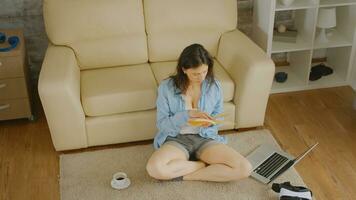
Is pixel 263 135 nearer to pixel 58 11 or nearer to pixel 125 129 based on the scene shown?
pixel 125 129

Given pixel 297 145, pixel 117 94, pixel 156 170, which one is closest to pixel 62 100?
pixel 117 94

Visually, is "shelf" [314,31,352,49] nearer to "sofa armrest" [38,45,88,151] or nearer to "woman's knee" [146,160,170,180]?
"woman's knee" [146,160,170,180]

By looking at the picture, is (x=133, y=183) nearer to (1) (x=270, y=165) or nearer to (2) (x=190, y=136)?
(2) (x=190, y=136)

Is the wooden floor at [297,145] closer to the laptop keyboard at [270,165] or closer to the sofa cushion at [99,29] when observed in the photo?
the laptop keyboard at [270,165]

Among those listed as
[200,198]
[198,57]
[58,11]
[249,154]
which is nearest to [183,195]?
[200,198]

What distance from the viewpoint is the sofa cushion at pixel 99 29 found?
2.73m

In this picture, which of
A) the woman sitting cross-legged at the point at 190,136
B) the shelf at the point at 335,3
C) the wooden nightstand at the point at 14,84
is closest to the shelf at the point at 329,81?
the shelf at the point at 335,3

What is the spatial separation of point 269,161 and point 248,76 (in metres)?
0.49

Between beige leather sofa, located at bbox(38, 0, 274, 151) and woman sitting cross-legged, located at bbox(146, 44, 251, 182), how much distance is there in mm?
263

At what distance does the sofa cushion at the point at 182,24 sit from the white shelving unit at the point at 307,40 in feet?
0.98

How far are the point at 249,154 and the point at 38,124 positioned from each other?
4.50 feet

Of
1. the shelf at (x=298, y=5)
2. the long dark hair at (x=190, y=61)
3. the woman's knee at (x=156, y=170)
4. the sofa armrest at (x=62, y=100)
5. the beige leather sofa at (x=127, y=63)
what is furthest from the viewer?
the shelf at (x=298, y=5)

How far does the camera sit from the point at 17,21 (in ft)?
10.1

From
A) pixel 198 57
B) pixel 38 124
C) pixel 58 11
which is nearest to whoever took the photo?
pixel 198 57
